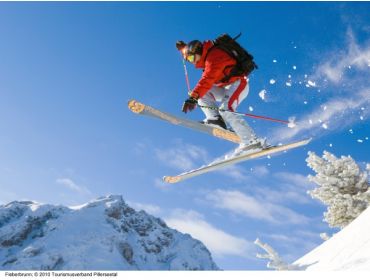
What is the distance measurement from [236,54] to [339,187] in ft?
37.3

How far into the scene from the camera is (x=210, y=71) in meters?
8.02

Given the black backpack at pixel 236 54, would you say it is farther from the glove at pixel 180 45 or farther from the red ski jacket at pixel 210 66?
the glove at pixel 180 45

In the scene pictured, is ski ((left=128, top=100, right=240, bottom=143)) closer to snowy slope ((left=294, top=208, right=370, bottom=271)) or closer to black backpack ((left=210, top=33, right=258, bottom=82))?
black backpack ((left=210, top=33, right=258, bottom=82))

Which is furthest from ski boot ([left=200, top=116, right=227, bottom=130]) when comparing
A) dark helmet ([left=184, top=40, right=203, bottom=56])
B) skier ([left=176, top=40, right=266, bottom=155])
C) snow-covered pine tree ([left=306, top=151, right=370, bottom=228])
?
snow-covered pine tree ([left=306, top=151, right=370, bottom=228])

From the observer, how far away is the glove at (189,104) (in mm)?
8117

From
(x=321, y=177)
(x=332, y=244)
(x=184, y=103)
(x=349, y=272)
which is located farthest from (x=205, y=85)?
(x=321, y=177)

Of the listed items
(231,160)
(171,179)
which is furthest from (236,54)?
(171,179)

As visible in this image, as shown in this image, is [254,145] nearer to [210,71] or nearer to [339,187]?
[210,71]

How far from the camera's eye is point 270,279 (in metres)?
5.55

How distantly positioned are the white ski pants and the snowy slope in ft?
9.08

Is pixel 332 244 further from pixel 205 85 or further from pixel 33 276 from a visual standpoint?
pixel 33 276

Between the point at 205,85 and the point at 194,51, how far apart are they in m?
0.68

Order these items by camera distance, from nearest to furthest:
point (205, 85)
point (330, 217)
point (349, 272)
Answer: point (349, 272), point (205, 85), point (330, 217)

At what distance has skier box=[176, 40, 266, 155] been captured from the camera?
8.07m
